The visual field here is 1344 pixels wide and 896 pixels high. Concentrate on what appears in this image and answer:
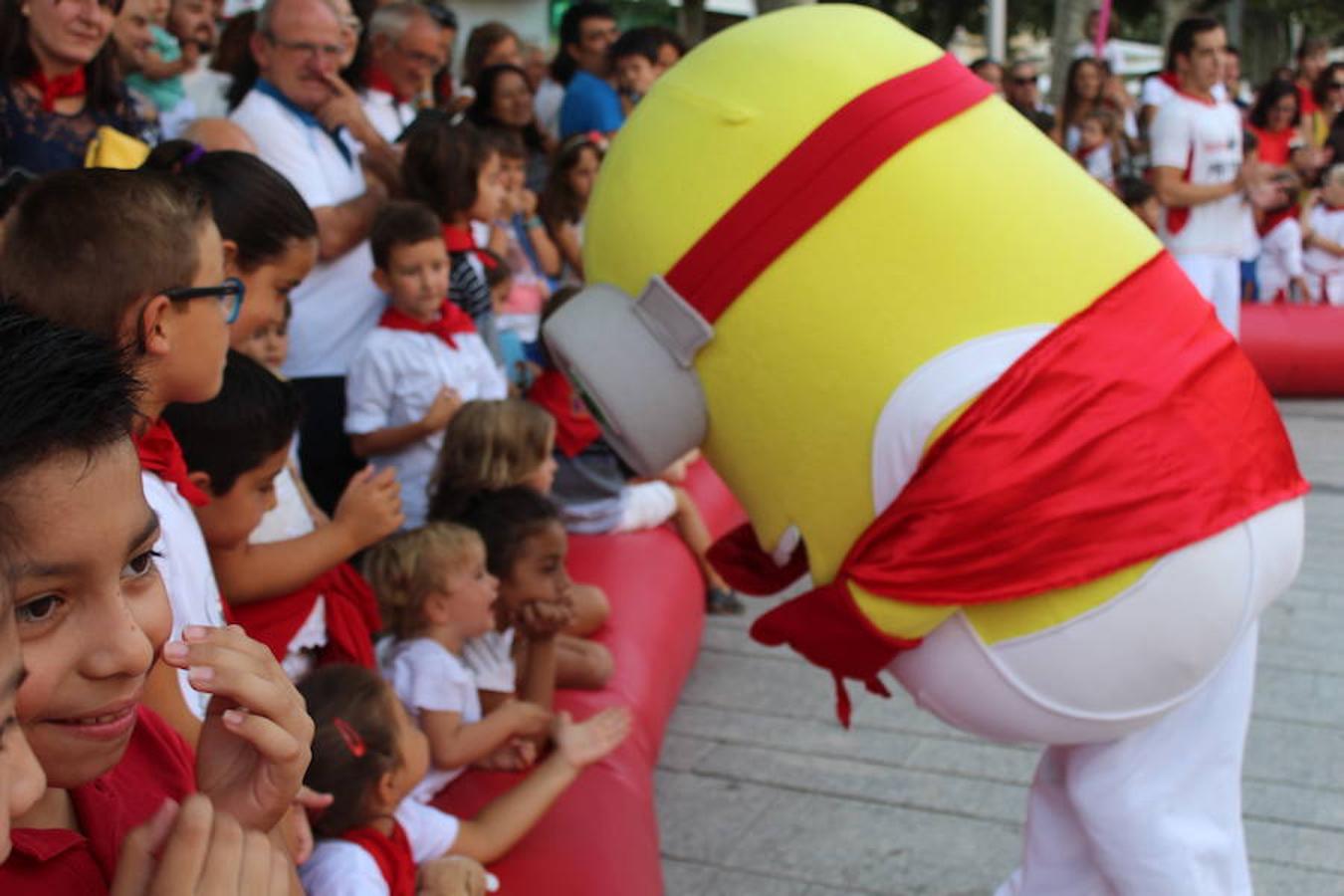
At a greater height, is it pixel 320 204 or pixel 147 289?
pixel 147 289

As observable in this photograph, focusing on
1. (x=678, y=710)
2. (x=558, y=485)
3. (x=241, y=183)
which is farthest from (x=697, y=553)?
(x=241, y=183)

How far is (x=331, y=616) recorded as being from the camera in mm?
→ 2709

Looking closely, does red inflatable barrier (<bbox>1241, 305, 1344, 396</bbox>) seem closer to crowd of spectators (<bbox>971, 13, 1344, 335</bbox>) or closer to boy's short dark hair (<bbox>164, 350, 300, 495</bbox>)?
crowd of spectators (<bbox>971, 13, 1344, 335</bbox>)

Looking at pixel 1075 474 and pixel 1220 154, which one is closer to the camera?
pixel 1075 474

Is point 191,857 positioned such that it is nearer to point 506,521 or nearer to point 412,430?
point 506,521

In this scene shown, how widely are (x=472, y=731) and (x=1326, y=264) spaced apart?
7932 mm

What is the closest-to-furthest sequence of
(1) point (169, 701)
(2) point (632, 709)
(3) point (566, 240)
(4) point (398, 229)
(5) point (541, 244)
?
(1) point (169, 701) < (2) point (632, 709) < (4) point (398, 229) < (5) point (541, 244) < (3) point (566, 240)

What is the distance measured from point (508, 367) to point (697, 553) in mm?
843

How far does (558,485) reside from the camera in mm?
4609

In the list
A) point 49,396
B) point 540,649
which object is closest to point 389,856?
point 540,649

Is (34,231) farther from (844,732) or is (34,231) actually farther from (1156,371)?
(844,732)

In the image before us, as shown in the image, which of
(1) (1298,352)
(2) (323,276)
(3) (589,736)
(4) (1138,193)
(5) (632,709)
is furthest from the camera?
(1) (1298,352)

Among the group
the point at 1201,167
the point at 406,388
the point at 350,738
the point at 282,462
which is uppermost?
the point at 282,462

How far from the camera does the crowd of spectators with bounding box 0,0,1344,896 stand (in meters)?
1.08
